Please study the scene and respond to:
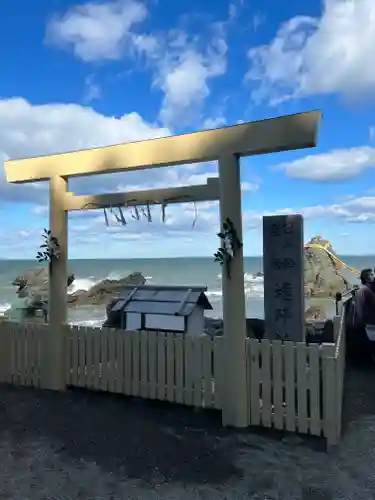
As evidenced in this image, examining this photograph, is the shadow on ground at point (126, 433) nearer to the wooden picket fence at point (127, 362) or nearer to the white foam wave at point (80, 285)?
the wooden picket fence at point (127, 362)

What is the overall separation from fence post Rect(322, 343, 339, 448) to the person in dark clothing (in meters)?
3.54

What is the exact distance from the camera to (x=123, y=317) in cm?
697

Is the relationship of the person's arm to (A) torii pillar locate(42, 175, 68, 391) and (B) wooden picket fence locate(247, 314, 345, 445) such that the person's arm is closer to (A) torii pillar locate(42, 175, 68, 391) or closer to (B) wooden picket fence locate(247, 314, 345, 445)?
(B) wooden picket fence locate(247, 314, 345, 445)

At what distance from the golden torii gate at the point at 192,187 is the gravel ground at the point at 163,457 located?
2.15 feet

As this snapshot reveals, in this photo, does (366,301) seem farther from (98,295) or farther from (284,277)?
(98,295)

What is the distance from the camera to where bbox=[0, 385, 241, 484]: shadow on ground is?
382 centimetres

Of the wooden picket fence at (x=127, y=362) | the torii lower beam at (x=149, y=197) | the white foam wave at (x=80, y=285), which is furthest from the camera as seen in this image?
the white foam wave at (x=80, y=285)

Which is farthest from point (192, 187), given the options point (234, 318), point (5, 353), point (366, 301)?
point (366, 301)

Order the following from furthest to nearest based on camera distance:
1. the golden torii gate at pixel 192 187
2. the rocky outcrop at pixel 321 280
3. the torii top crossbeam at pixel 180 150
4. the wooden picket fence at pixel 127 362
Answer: the rocky outcrop at pixel 321 280, the wooden picket fence at pixel 127 362, the golden torii gate at pixel 192 187, the torii top crossbeam at pixel 180 150

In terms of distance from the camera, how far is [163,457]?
13.2 ft

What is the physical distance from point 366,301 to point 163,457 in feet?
16.6

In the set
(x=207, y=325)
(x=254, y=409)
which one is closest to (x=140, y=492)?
(x=254, y=409)

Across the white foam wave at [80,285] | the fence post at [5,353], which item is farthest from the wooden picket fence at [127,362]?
the white foam wave at [80,285]

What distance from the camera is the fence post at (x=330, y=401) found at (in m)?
4.23
